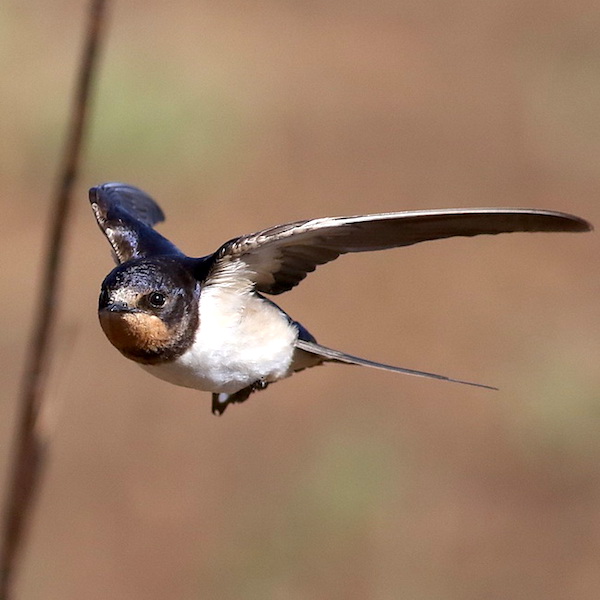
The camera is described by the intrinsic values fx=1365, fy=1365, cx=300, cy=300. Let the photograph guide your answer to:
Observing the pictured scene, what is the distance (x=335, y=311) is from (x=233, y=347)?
5.45 m

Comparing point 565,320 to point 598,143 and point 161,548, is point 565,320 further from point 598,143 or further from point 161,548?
point 161,548

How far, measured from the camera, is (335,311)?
7.77m

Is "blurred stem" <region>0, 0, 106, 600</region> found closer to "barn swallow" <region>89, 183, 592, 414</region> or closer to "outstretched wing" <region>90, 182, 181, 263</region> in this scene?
"barn swallow" <region>89, 183, 592, 414</region>

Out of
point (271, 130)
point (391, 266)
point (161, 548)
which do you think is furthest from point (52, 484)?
point (271, 130)

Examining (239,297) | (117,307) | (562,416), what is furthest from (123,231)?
(562,416)

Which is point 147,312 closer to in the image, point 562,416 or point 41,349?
point 41,349

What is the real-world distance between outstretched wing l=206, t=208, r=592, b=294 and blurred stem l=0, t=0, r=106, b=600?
0.74 m

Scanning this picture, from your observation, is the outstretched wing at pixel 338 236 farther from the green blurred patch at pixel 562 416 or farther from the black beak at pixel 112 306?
the green blurred patch at pixel 562 416

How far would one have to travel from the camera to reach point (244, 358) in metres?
→ 2.34

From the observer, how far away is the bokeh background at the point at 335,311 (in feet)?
20.9

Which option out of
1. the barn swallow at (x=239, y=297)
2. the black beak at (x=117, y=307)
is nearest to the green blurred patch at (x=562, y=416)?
the barn swallow at (x=239, y=297)

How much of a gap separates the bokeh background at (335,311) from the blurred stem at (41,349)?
11.8 feet

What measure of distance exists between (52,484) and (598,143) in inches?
182

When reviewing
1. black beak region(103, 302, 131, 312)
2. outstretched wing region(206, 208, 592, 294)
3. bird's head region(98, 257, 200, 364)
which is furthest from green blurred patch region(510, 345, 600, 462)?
black beak region(103, 302, 131, 312)
